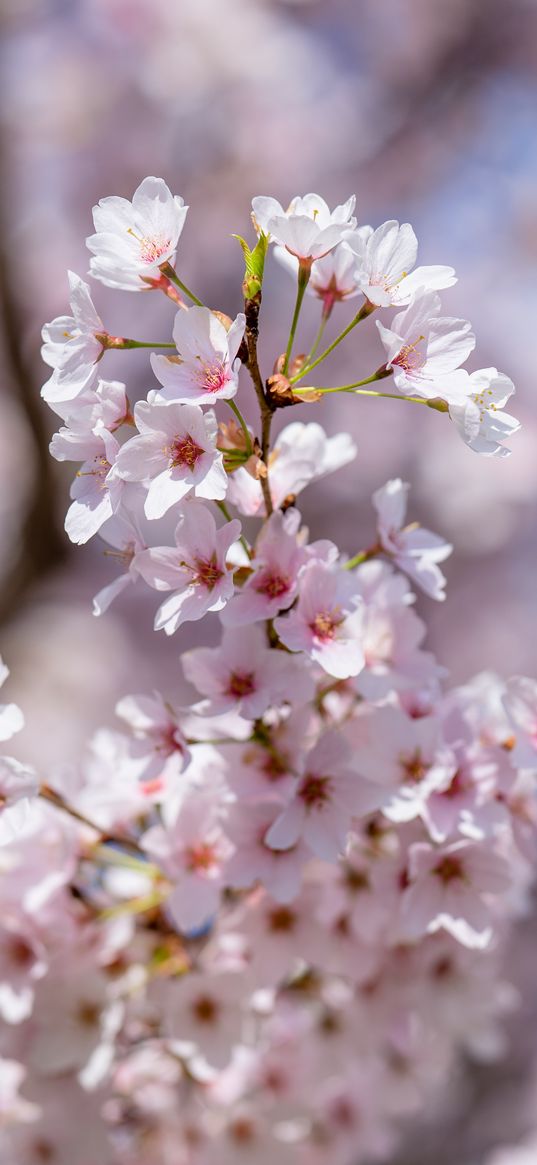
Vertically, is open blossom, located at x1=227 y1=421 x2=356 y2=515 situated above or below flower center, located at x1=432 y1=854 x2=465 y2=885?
above

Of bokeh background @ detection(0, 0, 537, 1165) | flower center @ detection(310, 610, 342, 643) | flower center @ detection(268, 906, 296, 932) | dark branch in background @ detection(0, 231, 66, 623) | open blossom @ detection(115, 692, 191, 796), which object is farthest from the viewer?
bokeh background @ detection(0, 0, 537, 1165)

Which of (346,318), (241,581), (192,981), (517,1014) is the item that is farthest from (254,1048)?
(346,318)

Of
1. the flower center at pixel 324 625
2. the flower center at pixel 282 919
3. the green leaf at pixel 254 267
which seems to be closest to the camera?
the green leaf at pixel 254 267

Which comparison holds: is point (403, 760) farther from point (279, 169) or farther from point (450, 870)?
point (279, 169)

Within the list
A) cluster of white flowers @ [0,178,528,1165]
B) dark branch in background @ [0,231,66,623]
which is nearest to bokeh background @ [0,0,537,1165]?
dark branch in background @ [0,231,66,623]

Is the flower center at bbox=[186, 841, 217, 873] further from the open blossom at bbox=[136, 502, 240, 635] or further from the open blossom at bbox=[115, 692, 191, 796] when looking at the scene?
the open blossom at bbox=[136, 502, 240, 635]

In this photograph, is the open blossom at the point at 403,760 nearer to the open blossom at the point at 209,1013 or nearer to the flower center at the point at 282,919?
the flower center at the point at 282,919

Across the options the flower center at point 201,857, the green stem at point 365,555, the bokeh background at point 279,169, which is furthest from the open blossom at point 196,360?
the bokeh background at point 279,169

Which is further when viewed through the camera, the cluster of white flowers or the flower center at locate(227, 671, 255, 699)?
the flower center at locate(227, 671, 255, 699)

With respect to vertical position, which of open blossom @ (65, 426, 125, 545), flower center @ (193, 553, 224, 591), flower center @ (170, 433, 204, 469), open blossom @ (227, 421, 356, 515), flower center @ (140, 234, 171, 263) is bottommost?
flower center @ (193, 553, 224, 591)

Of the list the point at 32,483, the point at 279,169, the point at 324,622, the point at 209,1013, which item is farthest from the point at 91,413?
the point at 279,169
